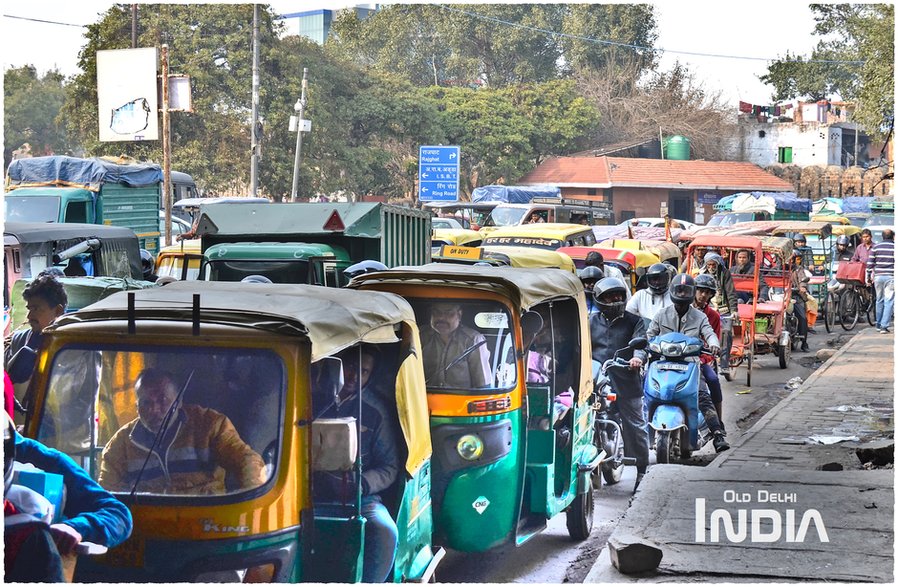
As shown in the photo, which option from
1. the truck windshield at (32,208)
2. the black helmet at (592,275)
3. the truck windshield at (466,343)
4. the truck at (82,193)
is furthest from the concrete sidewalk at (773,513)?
the truck at (82,193)

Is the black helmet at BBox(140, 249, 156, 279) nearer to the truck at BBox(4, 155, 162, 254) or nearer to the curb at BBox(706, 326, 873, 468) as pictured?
the truck at BBox(4, 155, 162, 254)

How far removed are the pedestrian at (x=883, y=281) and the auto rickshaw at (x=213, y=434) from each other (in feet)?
51.1

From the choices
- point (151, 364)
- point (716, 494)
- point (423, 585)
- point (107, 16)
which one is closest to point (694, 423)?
point (716, 494)

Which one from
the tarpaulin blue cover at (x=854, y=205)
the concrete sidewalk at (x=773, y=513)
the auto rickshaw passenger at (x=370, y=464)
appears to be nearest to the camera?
the auto rickshaw passenger at (x=370, y=464)

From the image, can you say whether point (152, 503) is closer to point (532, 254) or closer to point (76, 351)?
point (76, 351)

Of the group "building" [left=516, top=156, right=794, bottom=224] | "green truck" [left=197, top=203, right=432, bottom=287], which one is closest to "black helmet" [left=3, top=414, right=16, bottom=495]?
"green truck" [left=197, top=203, right=432, bottom=287]

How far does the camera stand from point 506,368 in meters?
5.88

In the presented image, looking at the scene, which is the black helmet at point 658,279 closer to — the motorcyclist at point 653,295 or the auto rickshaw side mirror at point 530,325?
the motorcyclist at point 653,295

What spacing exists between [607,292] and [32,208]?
10857 millimetres

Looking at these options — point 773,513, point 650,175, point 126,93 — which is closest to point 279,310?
point 773,513

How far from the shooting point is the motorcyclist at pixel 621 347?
28.2 ft

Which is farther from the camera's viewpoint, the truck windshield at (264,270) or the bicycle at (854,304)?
the bicycle at (854,304)

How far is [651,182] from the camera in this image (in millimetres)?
43844

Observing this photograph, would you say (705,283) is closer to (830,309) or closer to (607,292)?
(607,292)
